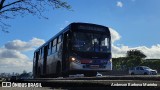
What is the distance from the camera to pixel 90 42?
2372 centimetres

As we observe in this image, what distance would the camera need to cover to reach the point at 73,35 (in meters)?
23.6

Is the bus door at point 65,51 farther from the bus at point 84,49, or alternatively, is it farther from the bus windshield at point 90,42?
the bus windshield at point 90,42

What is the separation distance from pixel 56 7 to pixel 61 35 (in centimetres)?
686

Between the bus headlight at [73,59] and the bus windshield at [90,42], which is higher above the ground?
the bus windshield at [90,42]

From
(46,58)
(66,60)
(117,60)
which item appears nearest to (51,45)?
(46,58)

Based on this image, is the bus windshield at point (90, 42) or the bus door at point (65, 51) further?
the bus door at point (65, 51)

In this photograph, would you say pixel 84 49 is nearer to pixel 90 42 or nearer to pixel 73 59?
pixel 90 42

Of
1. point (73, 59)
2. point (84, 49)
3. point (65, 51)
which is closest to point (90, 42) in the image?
point (84, 49)

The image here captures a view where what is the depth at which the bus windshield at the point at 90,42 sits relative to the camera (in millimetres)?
23609

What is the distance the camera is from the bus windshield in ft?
77.5

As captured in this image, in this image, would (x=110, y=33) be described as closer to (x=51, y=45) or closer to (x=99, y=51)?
(x=99, y=51)

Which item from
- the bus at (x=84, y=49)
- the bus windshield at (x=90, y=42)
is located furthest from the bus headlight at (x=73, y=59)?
the bus windshield at (x=90, y=42)

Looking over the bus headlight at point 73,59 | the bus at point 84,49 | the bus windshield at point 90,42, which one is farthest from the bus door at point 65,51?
the bus windshield at point 90,42

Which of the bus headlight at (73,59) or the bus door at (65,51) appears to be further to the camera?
the bus door at (65,51)
